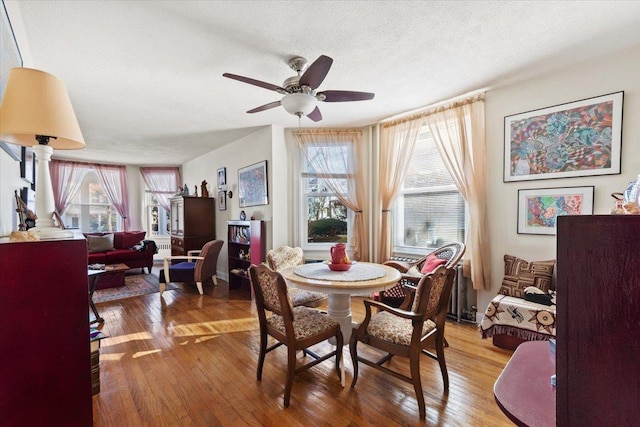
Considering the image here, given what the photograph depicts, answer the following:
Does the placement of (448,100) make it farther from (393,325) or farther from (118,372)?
(118,372)

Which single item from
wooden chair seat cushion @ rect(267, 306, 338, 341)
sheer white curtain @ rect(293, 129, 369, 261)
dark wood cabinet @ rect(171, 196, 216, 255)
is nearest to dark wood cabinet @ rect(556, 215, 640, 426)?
wooden chair seat cushion @ rect(267, 306, 338, 341)

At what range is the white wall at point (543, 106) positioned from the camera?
2.29m

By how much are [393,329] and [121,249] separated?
20.6 feet

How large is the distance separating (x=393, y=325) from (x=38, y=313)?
70.6 inches

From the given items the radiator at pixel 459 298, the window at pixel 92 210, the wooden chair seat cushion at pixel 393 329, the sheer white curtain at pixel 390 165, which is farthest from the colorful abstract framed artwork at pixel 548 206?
the window at pixel 92 210

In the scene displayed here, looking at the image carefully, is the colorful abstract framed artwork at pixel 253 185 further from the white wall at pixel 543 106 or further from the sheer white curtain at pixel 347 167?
Result: the white wall at pixel 543 106

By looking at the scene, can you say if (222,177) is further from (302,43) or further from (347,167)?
(302,43)

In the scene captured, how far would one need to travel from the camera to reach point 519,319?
2.40 metres

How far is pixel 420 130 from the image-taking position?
3.67 metres

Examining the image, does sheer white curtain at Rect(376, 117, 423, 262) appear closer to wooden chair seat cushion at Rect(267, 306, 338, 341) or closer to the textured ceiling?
the textured ceiling

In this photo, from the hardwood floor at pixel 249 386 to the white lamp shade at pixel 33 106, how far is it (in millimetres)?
1679

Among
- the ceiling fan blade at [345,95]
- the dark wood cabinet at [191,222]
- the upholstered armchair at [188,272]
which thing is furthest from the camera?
the dark wood cabinet at [191,222]

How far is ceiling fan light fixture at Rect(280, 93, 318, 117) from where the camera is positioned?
2.14 metres

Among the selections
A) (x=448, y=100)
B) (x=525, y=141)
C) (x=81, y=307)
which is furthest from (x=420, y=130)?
(x=81, y=307)
